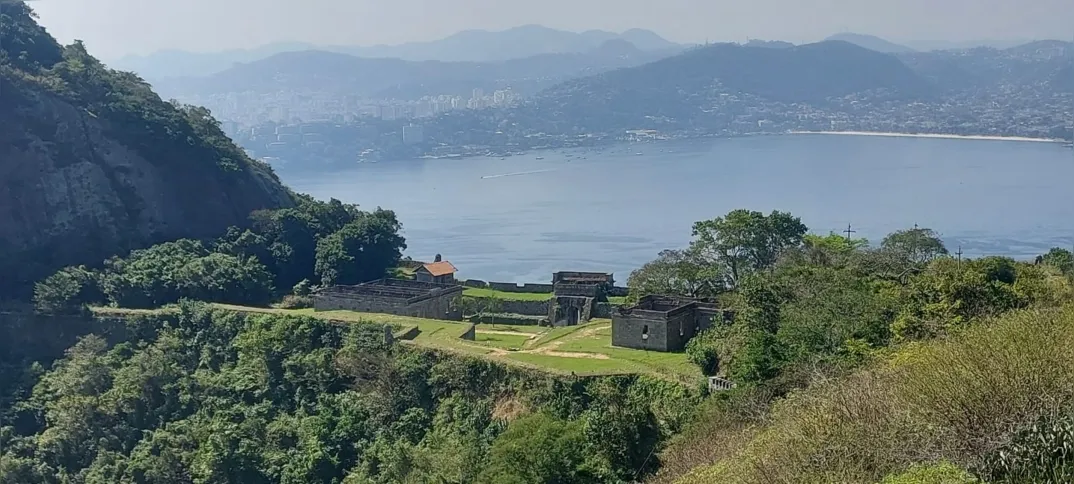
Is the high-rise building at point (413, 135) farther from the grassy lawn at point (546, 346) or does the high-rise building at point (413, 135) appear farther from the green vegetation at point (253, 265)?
the grassy lawn at point (546, 346)

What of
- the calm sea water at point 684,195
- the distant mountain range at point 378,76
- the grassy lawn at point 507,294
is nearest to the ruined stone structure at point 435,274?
the grassy lawn at point 507,294

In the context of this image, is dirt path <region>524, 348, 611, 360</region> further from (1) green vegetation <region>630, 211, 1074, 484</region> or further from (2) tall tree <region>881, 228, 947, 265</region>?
(2) tall tree <region>881, 228, 947, 265</region>

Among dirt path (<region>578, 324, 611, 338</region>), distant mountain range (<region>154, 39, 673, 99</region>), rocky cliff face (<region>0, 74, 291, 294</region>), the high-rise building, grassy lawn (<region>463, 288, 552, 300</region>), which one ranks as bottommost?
grassy lawn (<region>463, 288, 552, 300</region>)

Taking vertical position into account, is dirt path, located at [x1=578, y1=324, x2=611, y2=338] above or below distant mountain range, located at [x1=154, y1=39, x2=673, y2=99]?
below

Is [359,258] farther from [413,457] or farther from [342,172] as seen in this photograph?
[342,172]

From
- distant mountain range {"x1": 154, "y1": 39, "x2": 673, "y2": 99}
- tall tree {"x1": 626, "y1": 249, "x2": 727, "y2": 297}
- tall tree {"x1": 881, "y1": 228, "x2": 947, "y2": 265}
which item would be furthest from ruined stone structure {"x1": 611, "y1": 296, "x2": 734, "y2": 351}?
distant mountain range {"x1": 154, "y1": 39, "x2": 673, "y2": 99}

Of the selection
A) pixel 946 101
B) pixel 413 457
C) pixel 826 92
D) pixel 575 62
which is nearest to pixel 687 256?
pixel 413 457

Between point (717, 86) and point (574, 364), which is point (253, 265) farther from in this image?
point (717, 86)
